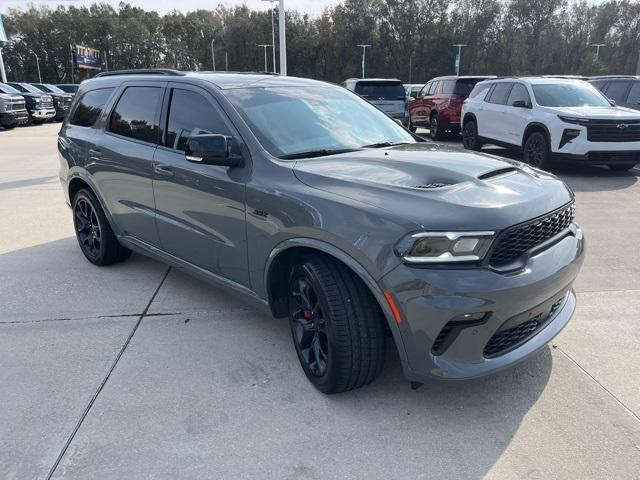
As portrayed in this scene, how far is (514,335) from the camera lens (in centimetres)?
269

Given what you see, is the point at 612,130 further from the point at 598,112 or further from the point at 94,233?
the point at 94,233

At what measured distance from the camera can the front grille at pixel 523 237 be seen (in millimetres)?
2477

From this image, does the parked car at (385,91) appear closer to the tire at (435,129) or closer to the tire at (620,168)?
the tire at (435,129)

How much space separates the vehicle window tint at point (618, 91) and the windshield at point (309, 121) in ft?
33.2

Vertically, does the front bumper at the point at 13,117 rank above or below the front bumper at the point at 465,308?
below

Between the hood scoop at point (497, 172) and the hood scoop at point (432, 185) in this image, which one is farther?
the hood scoop at point (497, 172)

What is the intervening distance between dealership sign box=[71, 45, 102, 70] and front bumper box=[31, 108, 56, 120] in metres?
34.3

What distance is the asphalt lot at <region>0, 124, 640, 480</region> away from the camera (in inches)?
96.3

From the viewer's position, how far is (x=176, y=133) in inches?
150

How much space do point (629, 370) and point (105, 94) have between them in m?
4.69

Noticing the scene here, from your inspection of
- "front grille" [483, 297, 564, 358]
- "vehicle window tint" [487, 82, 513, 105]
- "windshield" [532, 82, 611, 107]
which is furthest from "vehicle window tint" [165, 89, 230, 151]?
"vehicle window tint" [487, 82, 513, 105]

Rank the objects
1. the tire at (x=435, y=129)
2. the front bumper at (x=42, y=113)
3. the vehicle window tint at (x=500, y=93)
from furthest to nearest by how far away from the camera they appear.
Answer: the front bumper at (x=42, y=113) → the tire at (x=435, y=129) → the vehicle window tint at (x=500, y=93)

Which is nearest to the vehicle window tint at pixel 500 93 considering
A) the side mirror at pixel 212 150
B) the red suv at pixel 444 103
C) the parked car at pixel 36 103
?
the red suv at pixel 444 103

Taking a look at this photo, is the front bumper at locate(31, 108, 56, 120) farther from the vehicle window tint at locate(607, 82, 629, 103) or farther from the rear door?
the vehicle window tint at locate(607, 82, 629, 103)
